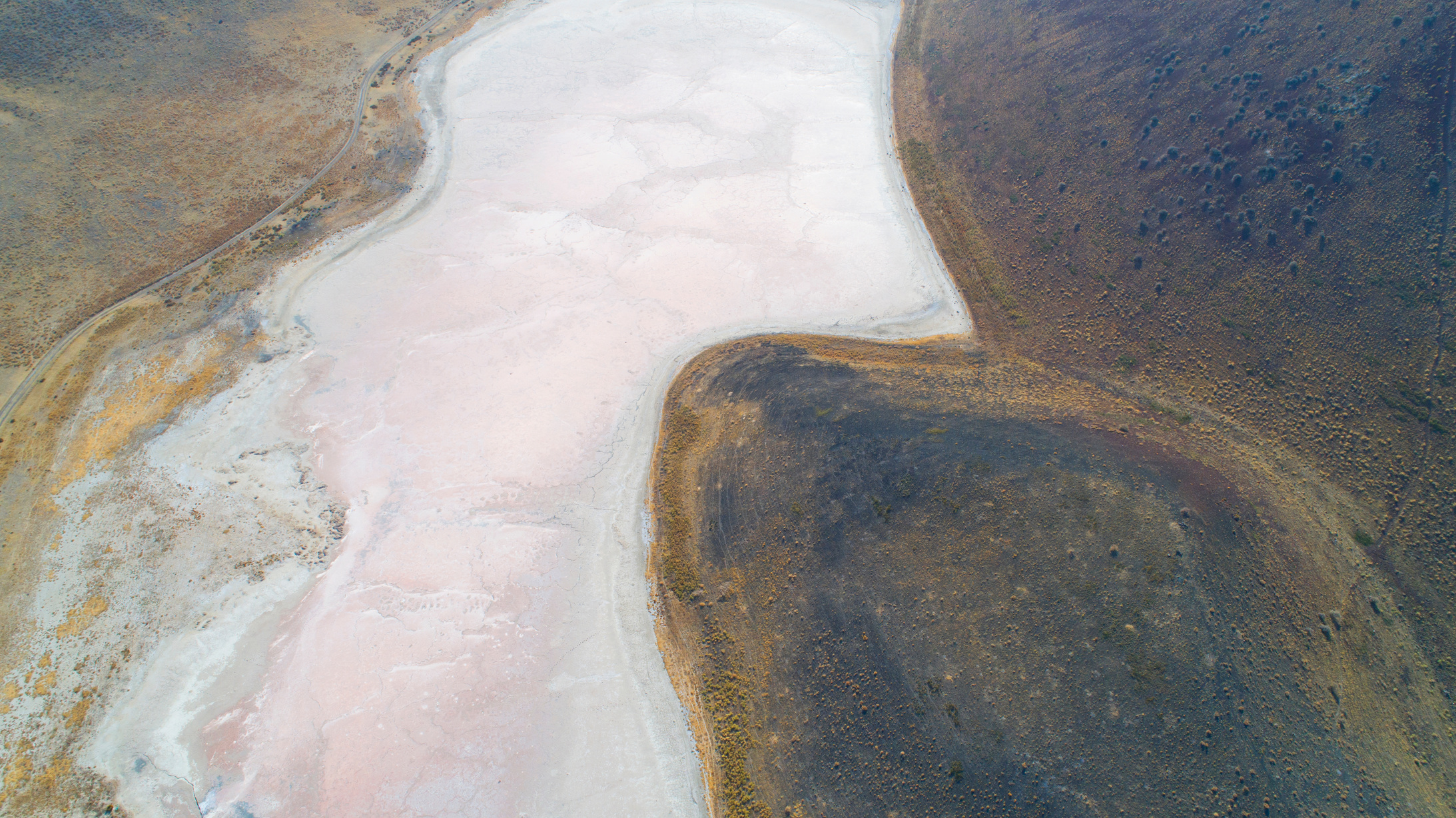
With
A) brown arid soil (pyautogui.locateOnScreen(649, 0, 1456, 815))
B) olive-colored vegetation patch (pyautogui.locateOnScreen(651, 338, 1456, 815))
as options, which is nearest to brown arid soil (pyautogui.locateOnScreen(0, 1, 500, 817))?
olive-colored vegetation patch (pyautogui.locateOnScreen(651, 338, 1456, 815))

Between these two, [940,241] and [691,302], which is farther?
[940,241]

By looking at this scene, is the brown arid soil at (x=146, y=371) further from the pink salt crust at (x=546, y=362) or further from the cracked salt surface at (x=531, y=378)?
the pink salt crust at (x=546, y=362)

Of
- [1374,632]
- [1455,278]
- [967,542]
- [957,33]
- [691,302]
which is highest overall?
[957,33]

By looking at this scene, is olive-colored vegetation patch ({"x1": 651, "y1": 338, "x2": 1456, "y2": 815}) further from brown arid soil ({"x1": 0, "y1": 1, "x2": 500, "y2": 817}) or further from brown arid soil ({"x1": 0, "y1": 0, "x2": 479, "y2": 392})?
brown arid soil ({"x1": 0, "y1": 0, "x2": 479, "y2": 392})

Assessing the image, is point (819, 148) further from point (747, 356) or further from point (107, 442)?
point (107, 442)

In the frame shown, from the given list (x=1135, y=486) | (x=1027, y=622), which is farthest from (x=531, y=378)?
(x=1135, y=486)

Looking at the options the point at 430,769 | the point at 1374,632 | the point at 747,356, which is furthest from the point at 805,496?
the point at 1374,632

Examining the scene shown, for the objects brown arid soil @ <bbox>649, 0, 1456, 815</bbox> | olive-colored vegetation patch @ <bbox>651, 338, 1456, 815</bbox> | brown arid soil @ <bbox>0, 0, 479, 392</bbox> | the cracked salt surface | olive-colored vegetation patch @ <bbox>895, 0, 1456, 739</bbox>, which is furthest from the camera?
brown arid soil @ <bbox>0, 0, 479, 392</bbox>
